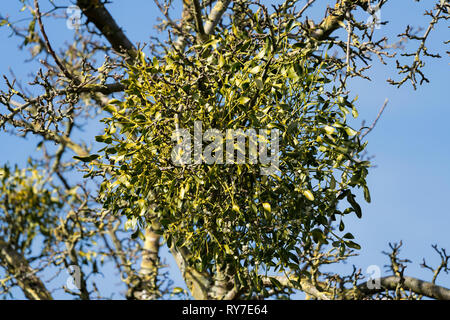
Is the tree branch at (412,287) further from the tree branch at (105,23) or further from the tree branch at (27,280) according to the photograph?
the tree branch at (27,280)

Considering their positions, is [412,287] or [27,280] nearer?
[412,287]

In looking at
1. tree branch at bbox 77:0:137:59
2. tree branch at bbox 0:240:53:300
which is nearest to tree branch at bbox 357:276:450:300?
tree branch at bbox 77:0:137:59

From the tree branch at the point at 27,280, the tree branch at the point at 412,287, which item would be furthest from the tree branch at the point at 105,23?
the tree branch at the point at 27,280

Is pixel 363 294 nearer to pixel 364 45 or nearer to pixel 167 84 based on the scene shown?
pixel 364 45

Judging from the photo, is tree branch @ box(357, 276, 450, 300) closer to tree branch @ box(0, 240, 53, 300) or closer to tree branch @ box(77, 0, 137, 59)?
tree branch @ box(77, 0, 137, 59)

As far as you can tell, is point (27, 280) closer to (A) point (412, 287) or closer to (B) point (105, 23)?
(B) point (105, 23)

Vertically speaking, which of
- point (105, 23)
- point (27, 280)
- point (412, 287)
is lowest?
point (412, 287)

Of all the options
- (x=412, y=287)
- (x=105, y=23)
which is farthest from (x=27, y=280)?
(x=412, y=287)

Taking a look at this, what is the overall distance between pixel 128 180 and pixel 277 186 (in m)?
0.47

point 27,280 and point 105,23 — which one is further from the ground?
point 105,23

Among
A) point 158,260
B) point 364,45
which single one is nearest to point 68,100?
point 364,45

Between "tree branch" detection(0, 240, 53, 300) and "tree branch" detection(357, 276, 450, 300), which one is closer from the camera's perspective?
"tree branch" detection(357, 276, 450, 300)

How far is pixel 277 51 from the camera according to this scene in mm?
1668

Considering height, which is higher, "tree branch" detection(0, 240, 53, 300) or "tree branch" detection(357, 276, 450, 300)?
"tree branch" detection(0, 240, 53, 300)
